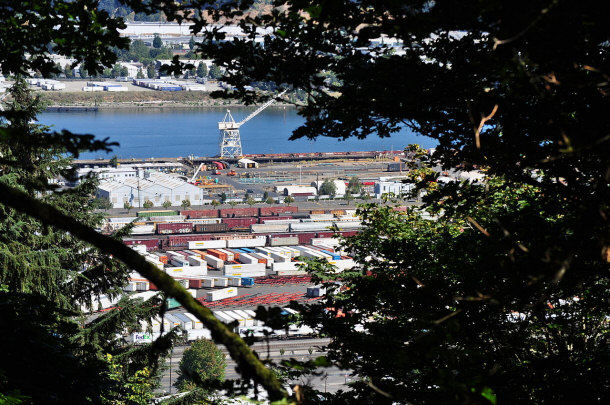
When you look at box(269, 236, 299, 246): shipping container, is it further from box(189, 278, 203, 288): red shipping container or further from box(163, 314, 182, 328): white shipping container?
box(163, 314, 182, 328): white shipping container

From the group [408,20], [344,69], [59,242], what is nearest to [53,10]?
[344,69]

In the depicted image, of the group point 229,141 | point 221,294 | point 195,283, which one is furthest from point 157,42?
point 221,294

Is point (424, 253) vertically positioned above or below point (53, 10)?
below

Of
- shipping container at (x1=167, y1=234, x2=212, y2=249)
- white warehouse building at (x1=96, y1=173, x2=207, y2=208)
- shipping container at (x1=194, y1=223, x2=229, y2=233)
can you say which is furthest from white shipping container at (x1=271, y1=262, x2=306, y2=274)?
white warehouse building at (x1=96, y1=173, x2=207, y2=208)

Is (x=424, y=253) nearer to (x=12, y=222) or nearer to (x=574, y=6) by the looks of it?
(x=574, y=6)

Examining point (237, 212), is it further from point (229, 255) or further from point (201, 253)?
point (229, 255)
